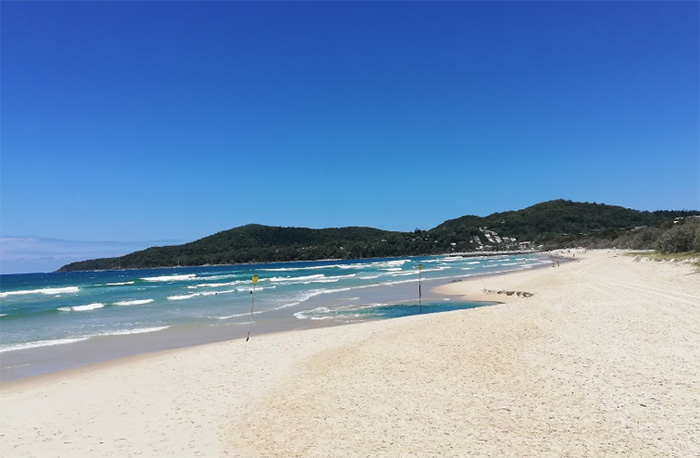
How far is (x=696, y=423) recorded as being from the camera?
5.02 meters

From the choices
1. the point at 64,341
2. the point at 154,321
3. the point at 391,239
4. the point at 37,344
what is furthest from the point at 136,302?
the point at 391,239

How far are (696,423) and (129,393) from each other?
867 cm

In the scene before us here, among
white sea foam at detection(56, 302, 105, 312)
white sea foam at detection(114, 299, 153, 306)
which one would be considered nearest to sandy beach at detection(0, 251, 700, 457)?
white sea foam at detection(56, 302, 105, 312)

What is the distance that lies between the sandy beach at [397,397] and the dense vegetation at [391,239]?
381 ft

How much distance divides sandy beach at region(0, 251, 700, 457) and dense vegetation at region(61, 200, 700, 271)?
116m

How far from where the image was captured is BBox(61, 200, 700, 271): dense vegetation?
136m

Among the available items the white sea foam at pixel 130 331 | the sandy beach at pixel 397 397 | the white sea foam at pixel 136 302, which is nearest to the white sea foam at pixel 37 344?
the white sea foam at pixel 130 331

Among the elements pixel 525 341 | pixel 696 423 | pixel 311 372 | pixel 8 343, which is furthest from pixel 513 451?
pixel 8 343

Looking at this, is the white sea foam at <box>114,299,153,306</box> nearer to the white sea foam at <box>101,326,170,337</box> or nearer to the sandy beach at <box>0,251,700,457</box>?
the white sea foam at <box>101,326,170,337</box>

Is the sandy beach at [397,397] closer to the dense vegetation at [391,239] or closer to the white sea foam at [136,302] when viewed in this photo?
the white sea foam at [136,302]

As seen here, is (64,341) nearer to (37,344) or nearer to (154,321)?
(37,344)

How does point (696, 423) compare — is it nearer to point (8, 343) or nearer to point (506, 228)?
point (8, 343)

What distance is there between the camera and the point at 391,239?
540 feet

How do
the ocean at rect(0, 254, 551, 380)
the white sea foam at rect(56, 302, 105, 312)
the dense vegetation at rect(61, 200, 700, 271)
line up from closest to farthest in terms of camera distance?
1. the ocean at rect(0, 254, 551, 380)
2. the white sea foam at rect(56, 302, 105, 312)
3. the dense vegetation at rect(61, 200, 700, 271)
